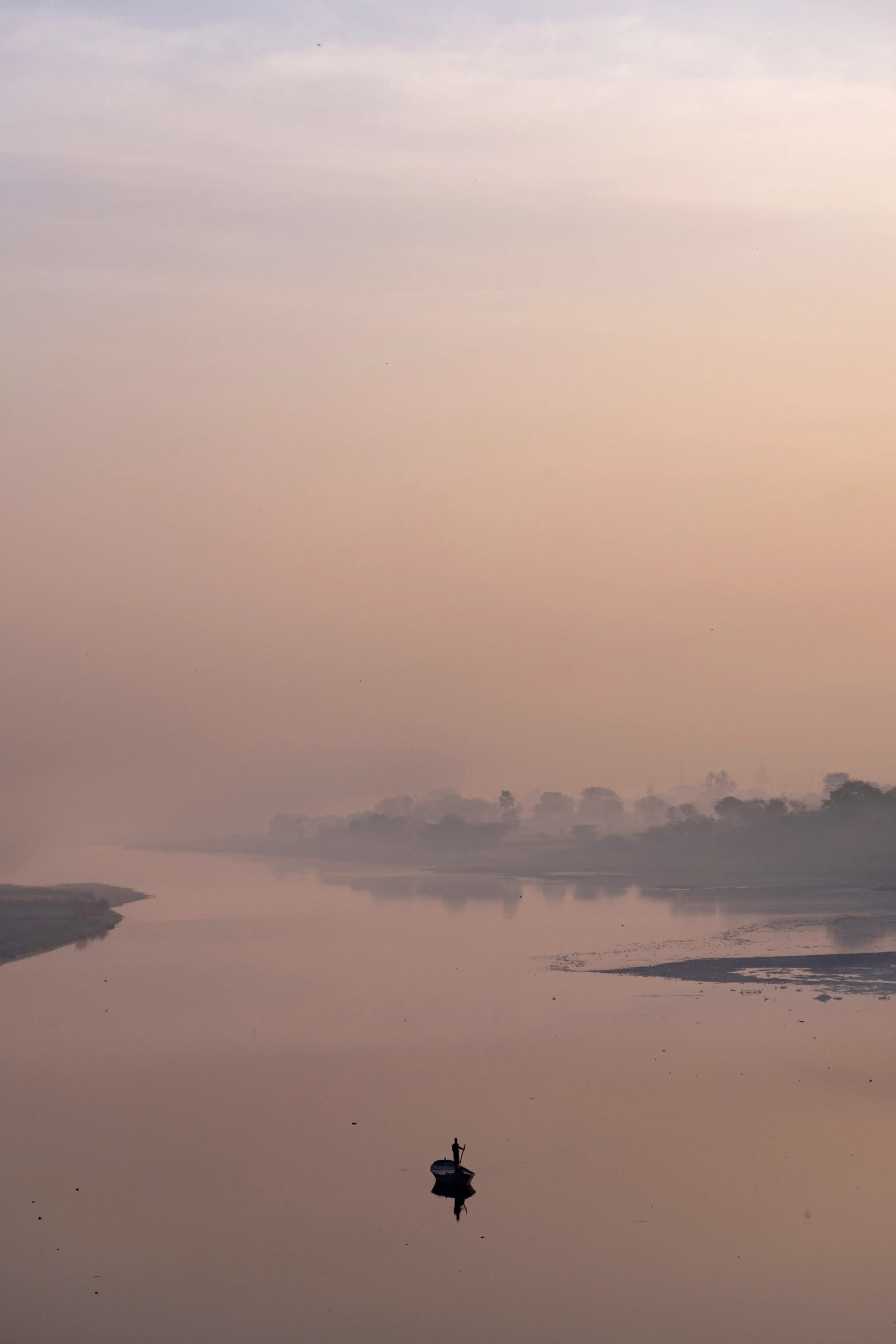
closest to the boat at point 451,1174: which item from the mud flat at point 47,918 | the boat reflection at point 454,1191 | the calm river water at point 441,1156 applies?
the boat reflection at point 454,1191

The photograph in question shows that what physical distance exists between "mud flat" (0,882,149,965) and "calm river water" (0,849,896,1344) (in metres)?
9.34

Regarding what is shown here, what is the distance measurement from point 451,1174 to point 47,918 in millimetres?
53445

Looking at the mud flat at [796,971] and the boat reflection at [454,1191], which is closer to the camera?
the boat reflection at [454,1191]

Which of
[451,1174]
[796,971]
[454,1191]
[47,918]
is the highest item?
[47,918]

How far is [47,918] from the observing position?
7600 cm

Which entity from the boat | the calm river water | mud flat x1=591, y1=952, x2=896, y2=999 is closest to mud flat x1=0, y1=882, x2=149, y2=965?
the calm river water

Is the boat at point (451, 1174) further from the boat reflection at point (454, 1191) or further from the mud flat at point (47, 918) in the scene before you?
the mud flat at point (47, 918)

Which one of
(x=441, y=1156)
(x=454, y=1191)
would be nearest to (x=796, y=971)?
(x=441, y=1156)

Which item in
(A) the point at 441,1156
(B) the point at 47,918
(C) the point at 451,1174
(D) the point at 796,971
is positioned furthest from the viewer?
(B) the point at 47,918

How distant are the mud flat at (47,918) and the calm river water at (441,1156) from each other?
9.34 meters

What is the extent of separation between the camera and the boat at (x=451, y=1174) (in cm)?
2755

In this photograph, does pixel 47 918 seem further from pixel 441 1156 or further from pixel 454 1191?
pixel 454 1191

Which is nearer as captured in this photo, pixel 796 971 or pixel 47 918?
pixel 796 971

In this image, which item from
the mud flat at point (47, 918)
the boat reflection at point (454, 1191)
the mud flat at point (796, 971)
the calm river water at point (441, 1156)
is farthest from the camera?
the mud flat at point (47, 918)
